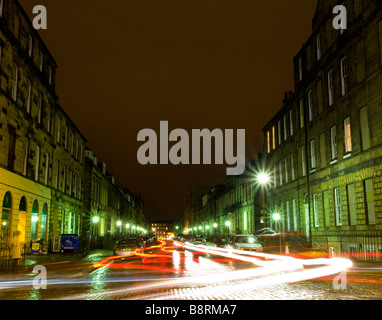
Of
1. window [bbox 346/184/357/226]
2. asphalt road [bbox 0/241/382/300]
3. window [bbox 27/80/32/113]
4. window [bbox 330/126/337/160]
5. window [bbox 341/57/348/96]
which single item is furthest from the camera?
window [bbox 330/126/337/160]

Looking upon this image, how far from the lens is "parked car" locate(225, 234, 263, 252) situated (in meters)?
32.5

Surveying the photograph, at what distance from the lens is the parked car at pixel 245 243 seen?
3255 centimetres

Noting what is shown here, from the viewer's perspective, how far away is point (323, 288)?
12.1m

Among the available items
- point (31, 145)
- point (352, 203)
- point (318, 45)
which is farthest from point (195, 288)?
point (318, 45)

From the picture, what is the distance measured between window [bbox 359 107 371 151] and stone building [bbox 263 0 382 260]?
6 centimetres

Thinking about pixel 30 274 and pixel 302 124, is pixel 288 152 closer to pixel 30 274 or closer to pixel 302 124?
pixel 302 124

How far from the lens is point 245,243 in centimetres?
3334

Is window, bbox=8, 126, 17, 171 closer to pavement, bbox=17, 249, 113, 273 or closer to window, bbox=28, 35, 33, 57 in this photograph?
pavement, bbox=17, 249, 113, 273

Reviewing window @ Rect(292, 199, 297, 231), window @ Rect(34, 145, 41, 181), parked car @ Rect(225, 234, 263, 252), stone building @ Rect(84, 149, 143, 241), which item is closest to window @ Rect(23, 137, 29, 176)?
window @ Rect(34, 145, 41, 181)

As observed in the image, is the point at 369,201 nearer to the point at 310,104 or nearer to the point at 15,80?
the point at 310,104

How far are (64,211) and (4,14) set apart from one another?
20.7 m

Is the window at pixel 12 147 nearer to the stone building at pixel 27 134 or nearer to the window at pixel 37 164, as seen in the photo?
the stone building at pixel 27 134

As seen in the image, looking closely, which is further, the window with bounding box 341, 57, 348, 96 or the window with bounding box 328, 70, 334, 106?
the window with bounding box 328, 70, 334, 106
